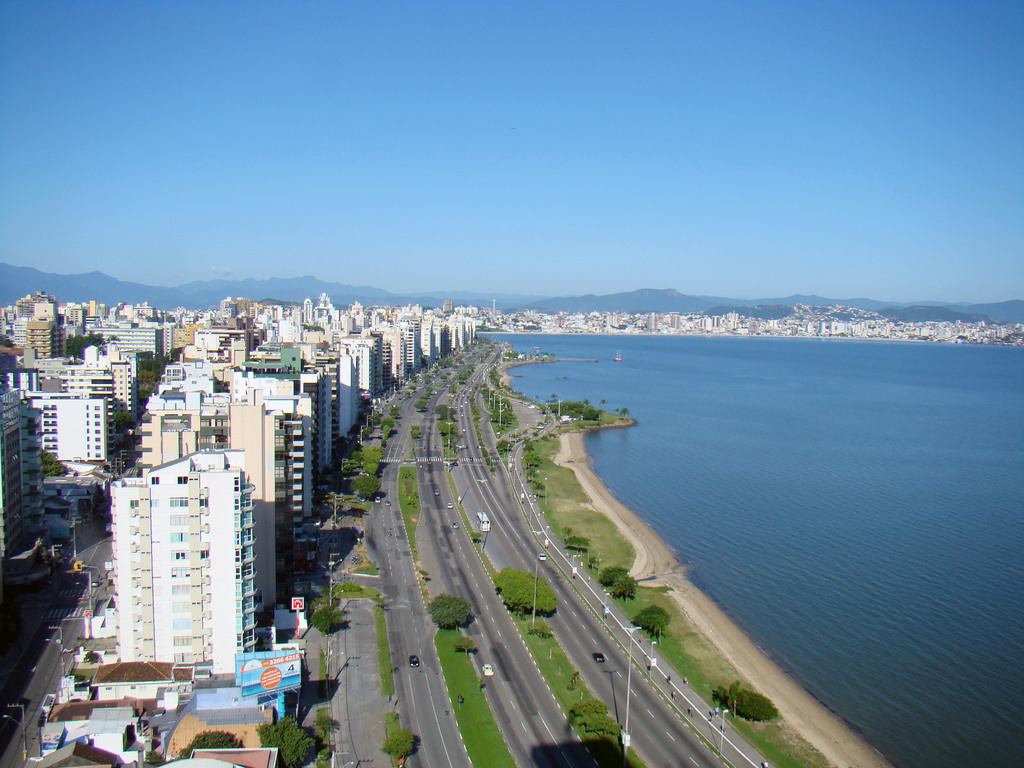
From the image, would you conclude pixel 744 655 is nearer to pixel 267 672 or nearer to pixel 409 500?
pixel 267 672

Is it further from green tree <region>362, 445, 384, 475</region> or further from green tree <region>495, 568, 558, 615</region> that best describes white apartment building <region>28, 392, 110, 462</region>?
green tree <region>495, 568, 558, 615</region>

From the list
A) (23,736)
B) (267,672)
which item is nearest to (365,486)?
(267,672)

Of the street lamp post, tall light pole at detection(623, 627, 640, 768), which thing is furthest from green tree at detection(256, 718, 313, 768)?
tall light pole at detection(623, 627, 640, 768)

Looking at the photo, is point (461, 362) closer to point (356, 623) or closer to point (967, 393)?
point (967, 393)

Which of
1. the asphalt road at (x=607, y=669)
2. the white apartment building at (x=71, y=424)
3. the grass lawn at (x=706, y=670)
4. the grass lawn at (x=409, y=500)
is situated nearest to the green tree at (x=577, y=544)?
the asphalt road at (x=607, y=669)

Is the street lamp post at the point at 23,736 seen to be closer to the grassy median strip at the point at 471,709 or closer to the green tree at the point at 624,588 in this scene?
the grassy median strip at the point at 471,709

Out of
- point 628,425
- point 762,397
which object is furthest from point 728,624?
point 762,397
